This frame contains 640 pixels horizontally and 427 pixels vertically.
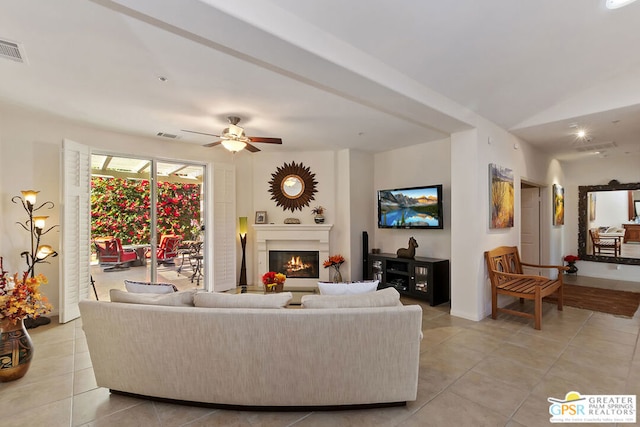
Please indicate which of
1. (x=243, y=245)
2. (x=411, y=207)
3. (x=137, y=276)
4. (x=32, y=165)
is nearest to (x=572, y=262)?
(x=411, y=207)

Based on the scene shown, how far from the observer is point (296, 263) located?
5.87m

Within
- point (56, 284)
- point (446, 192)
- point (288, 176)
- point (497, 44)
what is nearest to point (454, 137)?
point (446, 192)

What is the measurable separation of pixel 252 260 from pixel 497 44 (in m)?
5.05

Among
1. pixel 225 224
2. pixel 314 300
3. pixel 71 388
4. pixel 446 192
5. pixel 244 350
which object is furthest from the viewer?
pixel 225 224

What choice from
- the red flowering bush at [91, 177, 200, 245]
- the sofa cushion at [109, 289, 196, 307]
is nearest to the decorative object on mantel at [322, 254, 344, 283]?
the red flowering bush at [91, 177, 200, 245]

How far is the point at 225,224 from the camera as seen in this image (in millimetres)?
5637

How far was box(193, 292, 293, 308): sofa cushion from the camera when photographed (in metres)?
2.12

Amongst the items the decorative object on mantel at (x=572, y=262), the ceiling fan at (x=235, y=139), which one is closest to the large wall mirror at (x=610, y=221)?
the decorative object on mantel at (x=572, y=262)

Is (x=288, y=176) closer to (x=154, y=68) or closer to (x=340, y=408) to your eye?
(x=154, y=68)

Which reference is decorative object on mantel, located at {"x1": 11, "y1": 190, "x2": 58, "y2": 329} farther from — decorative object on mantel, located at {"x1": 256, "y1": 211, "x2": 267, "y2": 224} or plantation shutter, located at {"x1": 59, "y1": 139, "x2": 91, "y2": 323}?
decorative object on mantel, located at {"x1": 256, "y1": 211, "x2": 267, "y2": 224}

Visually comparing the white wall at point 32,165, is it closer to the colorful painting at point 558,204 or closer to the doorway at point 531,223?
the doorway at point 531,223

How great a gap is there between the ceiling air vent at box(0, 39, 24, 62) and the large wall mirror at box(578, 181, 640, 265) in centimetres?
897

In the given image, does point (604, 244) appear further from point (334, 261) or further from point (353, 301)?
point (353, 301)

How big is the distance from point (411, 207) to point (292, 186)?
2.24 meters
